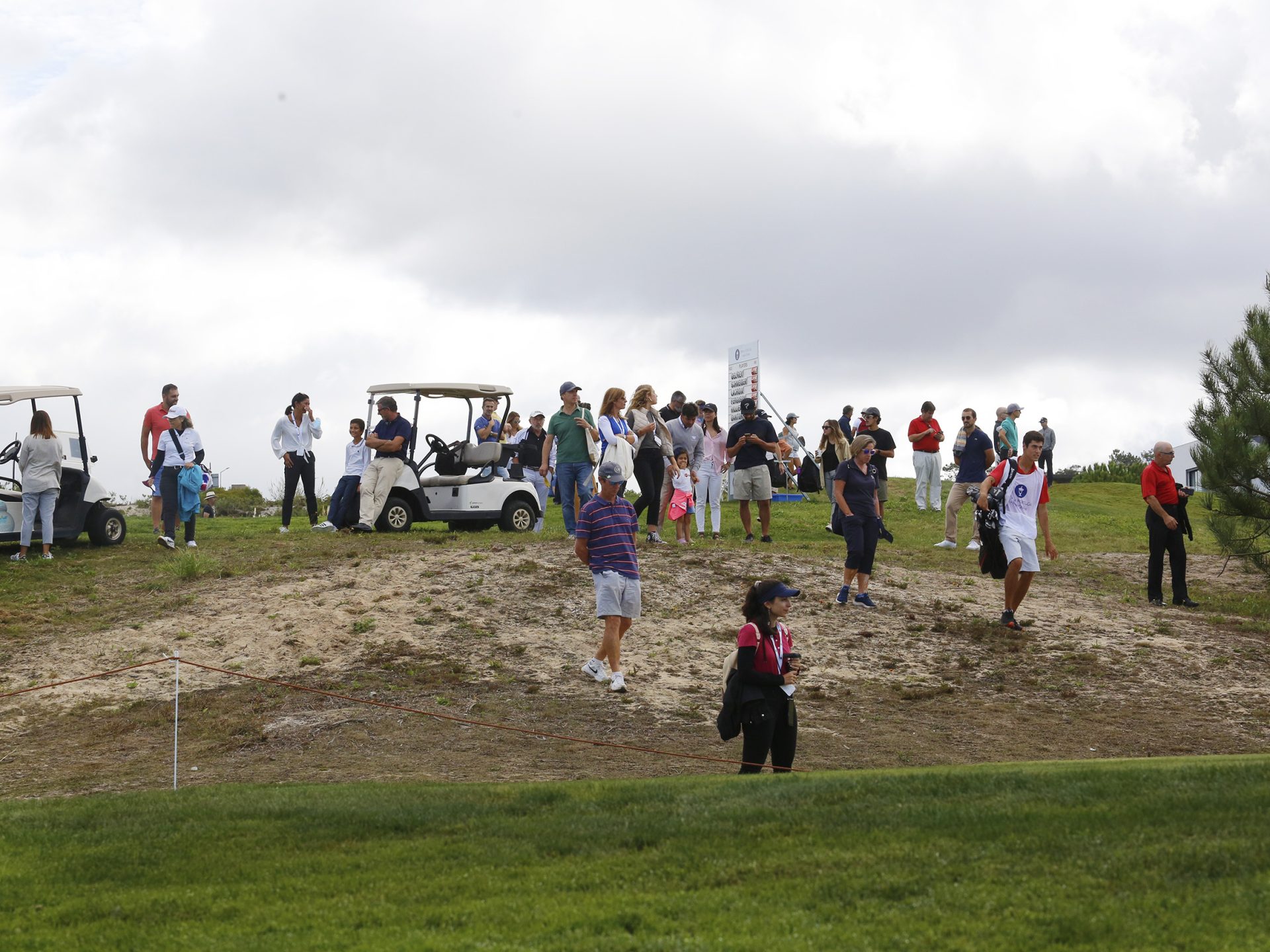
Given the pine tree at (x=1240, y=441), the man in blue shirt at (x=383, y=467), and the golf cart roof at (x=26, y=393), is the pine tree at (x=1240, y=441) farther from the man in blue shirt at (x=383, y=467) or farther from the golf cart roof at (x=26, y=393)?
the golf cart roof at (x=26, y=393)

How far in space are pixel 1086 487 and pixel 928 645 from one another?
2035 cm

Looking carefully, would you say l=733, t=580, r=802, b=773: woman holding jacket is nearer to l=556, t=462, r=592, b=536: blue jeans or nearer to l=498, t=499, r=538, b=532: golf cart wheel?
l=556, t=462, r=592, b=536: blue jeans

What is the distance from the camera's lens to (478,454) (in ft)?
60.3

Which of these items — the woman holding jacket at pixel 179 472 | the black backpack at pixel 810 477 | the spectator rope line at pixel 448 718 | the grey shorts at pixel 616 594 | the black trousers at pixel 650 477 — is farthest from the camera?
the black backpack at pixel 810 477

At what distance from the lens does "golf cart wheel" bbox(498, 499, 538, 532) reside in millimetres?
18969

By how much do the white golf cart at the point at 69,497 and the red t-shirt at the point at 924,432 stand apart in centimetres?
1197

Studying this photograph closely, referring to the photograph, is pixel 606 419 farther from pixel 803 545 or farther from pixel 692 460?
pixel 803 545

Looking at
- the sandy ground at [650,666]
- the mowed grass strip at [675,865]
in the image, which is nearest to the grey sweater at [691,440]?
the sandy ground at [650,666]

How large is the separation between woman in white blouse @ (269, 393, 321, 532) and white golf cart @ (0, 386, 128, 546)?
2.26 meters

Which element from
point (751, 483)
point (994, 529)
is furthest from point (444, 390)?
point (994, 529)

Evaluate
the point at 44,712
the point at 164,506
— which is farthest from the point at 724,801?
the point at 164,506

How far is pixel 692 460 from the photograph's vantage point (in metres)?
17.4

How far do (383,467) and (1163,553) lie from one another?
995 cm

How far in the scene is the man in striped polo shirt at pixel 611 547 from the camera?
435 inches
